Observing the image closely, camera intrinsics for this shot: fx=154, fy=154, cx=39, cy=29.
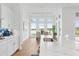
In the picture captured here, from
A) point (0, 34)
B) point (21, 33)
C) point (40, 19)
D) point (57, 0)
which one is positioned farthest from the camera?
point (21, 33)

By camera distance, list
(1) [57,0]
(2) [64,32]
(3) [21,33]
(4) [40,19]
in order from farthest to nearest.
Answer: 1. (2) [64,32]
2. (3) [21,33]
3. (4) [40,19]
4. (1) [57,0]

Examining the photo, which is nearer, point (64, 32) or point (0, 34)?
point (0, 34)

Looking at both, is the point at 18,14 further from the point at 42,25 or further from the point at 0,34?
the point at 0,34

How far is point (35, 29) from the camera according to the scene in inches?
107

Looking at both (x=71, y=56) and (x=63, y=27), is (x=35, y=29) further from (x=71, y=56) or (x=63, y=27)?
(x=63, y=27)

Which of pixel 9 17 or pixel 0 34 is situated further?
pixel 9 17

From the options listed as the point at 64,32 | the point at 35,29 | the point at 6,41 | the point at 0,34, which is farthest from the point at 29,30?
the point at 64,32

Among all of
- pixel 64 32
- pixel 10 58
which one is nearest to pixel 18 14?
pixel 10 58

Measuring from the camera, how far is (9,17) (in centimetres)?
244

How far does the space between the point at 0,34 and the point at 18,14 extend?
0.78 meters

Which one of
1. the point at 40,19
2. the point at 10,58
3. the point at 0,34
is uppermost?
the point at 40,19

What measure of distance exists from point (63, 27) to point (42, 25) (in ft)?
7.99

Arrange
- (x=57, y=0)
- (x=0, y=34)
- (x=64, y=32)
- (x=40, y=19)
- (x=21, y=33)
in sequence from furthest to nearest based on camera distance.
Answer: (x=64, y=32) < (x=21, y=33) < (x=40, y=19) < (x=0, y=34) < (x=57, y=0)

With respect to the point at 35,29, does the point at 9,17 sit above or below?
above
